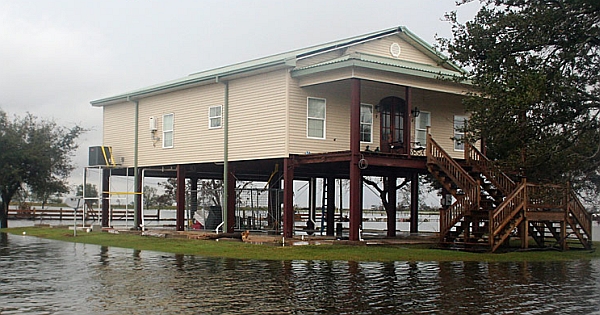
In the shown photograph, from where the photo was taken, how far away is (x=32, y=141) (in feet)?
137

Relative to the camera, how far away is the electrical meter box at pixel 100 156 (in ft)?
122

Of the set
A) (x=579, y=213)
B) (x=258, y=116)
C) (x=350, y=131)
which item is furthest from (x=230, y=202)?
(x=579, y=213)

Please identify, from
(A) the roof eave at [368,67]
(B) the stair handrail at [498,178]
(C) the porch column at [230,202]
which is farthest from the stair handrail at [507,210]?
(C) the porch column at [230,202]

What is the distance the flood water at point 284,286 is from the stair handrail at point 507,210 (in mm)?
2738

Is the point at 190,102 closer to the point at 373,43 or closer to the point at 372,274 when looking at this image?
the point at 373,43

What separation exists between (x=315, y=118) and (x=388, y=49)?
16.0 feet

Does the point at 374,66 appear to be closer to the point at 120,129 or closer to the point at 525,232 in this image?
the point at 525,232

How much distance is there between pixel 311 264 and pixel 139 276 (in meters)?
5.30

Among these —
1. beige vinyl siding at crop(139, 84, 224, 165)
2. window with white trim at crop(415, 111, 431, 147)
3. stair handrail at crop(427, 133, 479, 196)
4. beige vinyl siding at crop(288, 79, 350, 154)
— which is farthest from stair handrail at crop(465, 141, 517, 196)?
beige vinyl siding at crop(139, 84, 224, 165)

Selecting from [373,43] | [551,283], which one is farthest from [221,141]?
[551,283]

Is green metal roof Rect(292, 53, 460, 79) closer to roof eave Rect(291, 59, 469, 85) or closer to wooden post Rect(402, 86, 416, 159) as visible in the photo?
roof eave Rect(291, 59, 469, 85)

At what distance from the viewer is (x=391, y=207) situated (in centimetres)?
3475

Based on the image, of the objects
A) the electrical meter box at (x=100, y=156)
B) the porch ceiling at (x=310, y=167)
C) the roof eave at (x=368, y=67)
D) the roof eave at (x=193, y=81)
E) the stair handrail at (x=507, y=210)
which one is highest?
the roof eave at (x=193, y=81)

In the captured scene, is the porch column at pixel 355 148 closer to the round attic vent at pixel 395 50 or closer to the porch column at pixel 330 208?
the round attic vent at pixel 395 50
